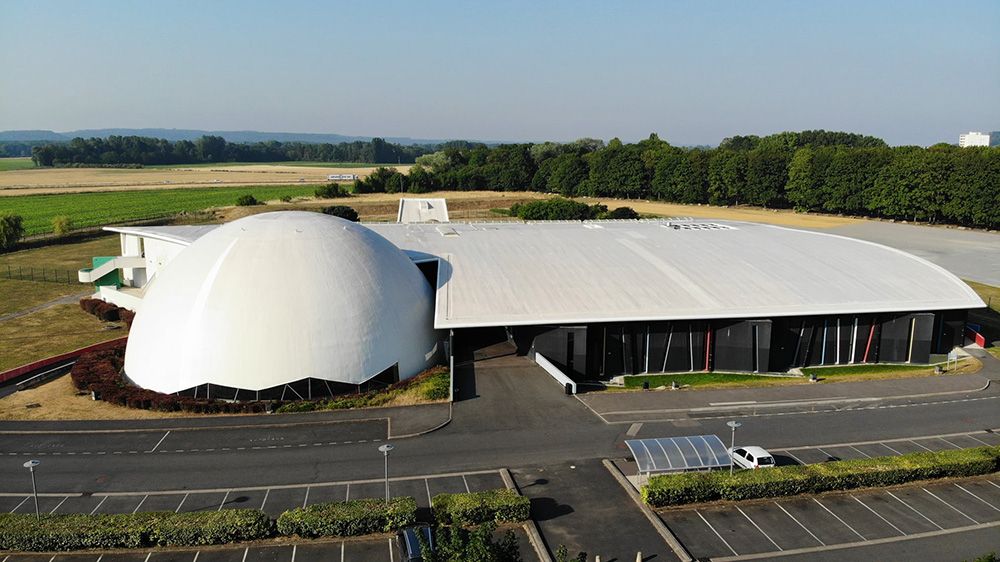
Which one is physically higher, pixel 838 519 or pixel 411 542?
pixel 411 542

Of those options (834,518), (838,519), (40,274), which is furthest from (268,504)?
(40,274)

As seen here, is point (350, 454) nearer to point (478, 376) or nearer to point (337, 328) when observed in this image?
point (337, 328)

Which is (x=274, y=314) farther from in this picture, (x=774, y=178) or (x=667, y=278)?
(x=774, y=178)

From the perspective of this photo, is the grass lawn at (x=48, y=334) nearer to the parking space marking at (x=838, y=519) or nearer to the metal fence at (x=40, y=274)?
the metal fence at (x=40, y=274)

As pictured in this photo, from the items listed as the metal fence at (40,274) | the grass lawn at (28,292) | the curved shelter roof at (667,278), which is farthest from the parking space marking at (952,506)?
the metal fence at (40,274)

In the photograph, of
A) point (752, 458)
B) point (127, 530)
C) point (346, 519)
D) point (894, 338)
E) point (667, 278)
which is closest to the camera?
point (127, 530)

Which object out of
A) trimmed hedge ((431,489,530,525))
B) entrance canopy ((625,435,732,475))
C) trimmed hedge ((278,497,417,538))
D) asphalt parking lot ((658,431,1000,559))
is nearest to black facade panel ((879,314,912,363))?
asphalt parking lot ((658,431,1000,559))
